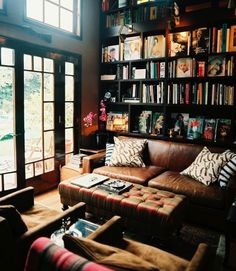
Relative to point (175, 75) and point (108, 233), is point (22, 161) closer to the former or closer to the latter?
point (108, 233)

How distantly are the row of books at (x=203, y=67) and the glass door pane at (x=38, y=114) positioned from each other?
70.4 inches

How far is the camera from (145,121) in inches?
164

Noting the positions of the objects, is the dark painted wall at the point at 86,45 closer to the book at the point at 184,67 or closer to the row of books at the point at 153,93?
the row of books at the point at 153,93

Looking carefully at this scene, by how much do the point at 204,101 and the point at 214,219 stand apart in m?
1.65

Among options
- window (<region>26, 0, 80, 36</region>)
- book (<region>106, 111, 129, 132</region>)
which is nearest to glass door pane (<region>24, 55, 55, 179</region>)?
window (<region>26, 0, 80, 36</region>)

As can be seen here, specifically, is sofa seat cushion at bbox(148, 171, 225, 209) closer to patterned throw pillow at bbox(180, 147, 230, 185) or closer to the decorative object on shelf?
patterned throw pillow at bbox(180, 147, 230, 185)

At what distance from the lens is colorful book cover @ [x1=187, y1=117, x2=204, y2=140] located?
3.71 m

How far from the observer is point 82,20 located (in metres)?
4.09

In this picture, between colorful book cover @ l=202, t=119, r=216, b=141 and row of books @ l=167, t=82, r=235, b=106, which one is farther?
colorful book cover @ l=202, t=119, r=216, b=141

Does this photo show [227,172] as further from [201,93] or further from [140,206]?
[201,93]

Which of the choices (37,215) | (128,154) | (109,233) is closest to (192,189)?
(128,154)

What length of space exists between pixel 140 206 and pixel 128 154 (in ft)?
4.34

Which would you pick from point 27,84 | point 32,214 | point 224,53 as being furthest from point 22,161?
point 224,53

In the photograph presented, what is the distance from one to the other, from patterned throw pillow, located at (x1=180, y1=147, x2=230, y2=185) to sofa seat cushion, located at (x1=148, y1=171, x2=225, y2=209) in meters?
0.06
